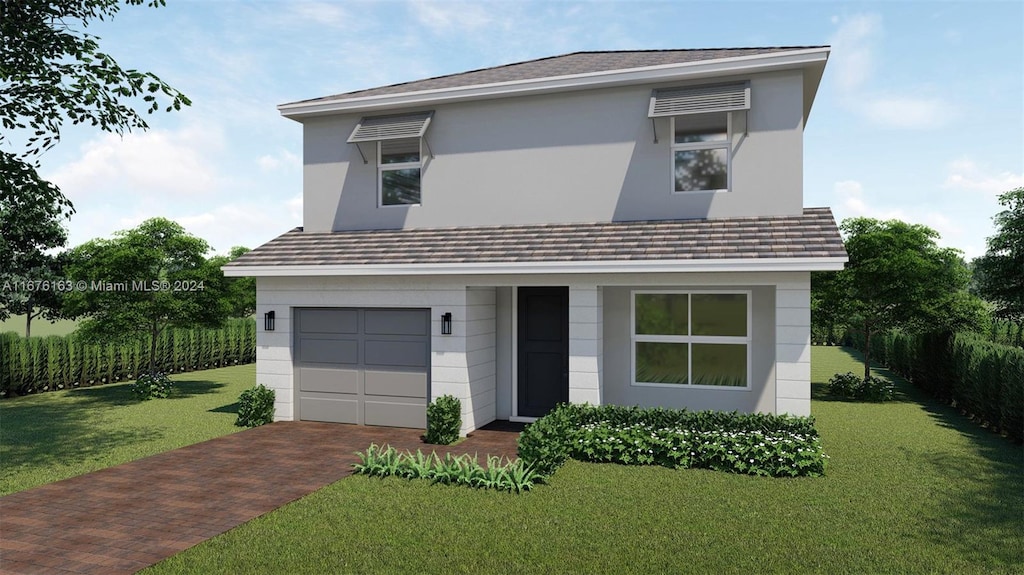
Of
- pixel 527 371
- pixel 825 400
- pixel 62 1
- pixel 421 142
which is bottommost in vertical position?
pixel 825 400

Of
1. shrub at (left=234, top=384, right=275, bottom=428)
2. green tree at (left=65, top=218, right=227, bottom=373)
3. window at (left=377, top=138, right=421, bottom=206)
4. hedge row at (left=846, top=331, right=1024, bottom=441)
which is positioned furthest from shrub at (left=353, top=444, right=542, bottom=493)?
green tree at (left=65, top=218, right=227, bottom=373)

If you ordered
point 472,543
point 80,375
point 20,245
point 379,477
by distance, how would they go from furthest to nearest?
point 20,245 → point 80,375 → point 379,477 → point 472,543

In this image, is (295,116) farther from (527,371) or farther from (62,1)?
(527,371)

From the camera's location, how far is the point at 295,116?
46.0 ft

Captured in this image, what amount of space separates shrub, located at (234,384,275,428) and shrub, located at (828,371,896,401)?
48.4 ft

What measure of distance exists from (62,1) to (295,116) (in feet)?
16.3

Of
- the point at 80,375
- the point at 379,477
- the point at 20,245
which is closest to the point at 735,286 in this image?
the point at 379,477

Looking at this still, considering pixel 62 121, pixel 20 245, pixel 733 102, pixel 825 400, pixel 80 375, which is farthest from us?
pixel 20 245

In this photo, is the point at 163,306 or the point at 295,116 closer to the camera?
the point at 295,116

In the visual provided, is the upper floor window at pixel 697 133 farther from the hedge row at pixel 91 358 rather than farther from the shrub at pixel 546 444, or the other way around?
the hedge row at pixel 91 358

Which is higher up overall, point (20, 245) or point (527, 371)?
point (20, 245)

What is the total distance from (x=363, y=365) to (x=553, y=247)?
4446 millimetres

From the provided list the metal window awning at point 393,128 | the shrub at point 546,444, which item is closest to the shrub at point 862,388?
the shrub at point 546,444

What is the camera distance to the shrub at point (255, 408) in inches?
494
